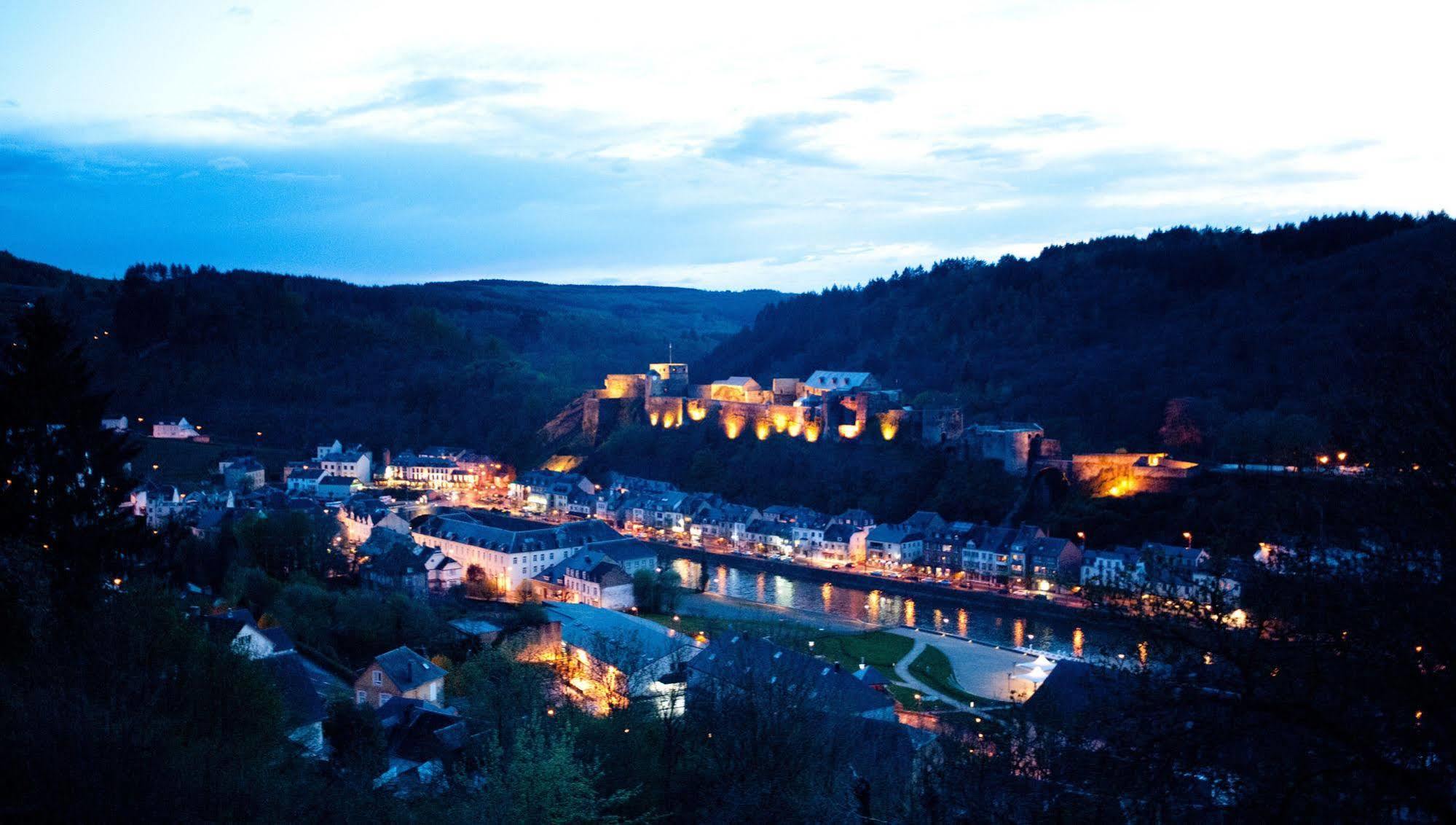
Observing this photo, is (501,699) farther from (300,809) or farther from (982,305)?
(982,305)

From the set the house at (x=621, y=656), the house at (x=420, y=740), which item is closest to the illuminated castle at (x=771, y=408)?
the house at (x=621, y=656)

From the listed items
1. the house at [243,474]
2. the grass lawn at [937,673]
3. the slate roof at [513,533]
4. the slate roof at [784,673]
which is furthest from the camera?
the house at [243,474]

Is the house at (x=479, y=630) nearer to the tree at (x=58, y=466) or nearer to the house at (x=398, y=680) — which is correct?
the house at (x=398, y=680)

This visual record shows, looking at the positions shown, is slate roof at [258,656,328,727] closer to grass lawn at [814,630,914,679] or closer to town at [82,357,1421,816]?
town at [82,357,1421,816]

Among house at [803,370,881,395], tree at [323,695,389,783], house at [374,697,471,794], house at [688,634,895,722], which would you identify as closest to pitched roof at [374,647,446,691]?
house at [374,697,471,794]

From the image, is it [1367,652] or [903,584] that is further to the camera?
[903,584]

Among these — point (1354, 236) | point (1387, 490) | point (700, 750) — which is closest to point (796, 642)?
point (700, 750)
